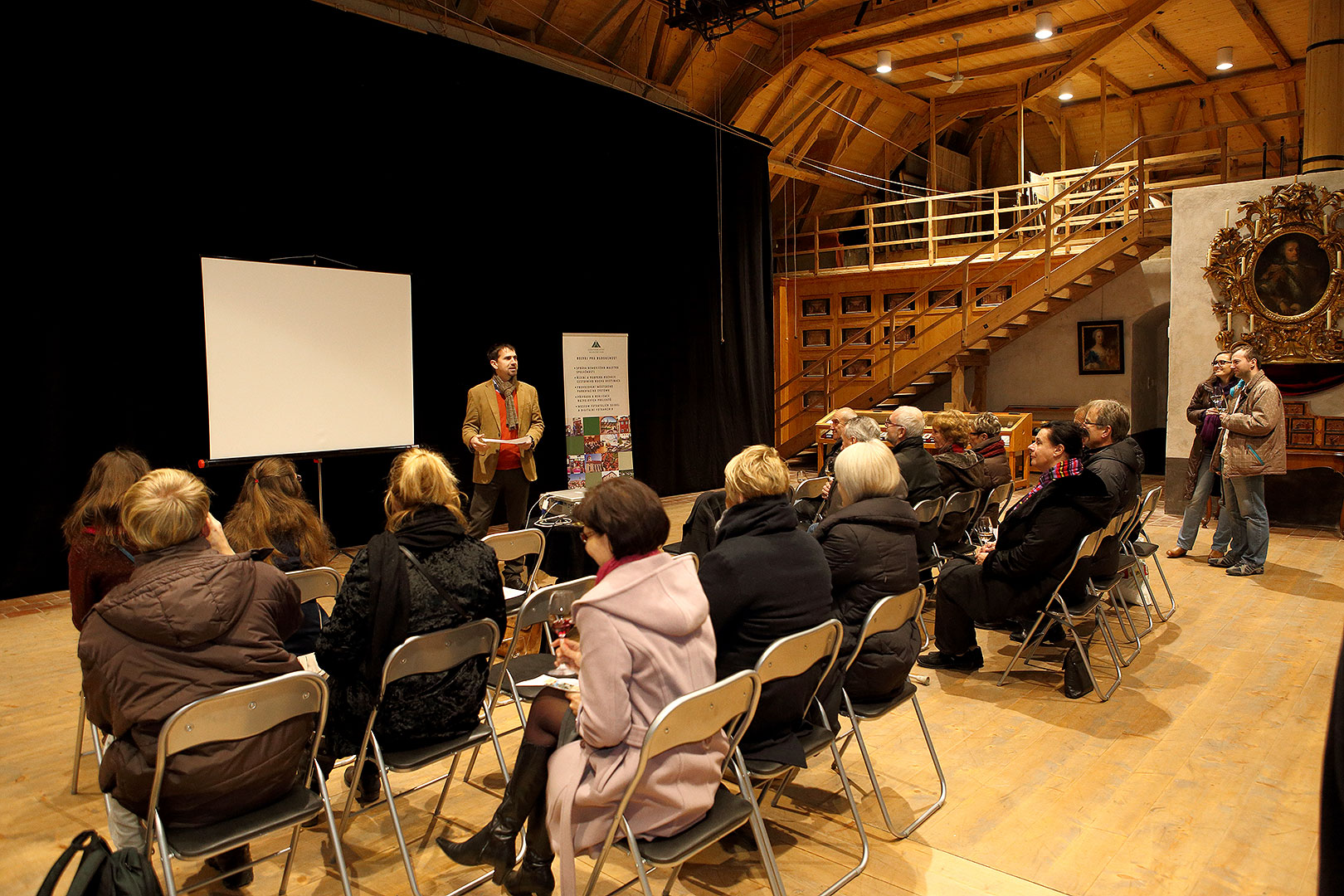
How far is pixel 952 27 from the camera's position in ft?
36.1

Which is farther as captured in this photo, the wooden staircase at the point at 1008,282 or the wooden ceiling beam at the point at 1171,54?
the wooden ceiling beam at the point at 1171,54

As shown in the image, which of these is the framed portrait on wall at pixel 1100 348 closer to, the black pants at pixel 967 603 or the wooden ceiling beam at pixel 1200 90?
the wooden ceiling beam at pixel 1200 90

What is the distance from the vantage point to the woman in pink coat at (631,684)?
207 centimetres

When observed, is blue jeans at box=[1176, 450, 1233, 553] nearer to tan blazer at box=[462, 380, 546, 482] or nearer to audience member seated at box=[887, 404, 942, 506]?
audience member seated at box=[887, 404, 942, 506]

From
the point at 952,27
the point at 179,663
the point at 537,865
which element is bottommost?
the point at 537,865

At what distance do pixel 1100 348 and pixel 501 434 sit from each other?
8945mm

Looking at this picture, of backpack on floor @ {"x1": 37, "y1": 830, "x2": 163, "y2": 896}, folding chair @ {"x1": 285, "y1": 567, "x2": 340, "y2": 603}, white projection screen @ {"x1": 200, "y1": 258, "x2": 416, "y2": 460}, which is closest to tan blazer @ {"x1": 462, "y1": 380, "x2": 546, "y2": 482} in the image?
white projection screen @ {"x1": 200, "y1": 258, "x2": 416, "y2": 460}

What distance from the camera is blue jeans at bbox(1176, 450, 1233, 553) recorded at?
262 inches

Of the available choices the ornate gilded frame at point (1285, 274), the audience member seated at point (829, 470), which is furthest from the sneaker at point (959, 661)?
the ornate gilded frame at point (1285, 274)

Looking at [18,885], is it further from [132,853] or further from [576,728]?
[576,728]

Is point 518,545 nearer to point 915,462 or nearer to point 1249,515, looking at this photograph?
point 915,462

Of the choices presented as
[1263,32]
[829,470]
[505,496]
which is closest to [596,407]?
[505,496]

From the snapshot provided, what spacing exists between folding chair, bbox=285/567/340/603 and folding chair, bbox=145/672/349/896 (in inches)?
36.9

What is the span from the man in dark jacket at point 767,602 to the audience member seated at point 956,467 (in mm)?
2952
